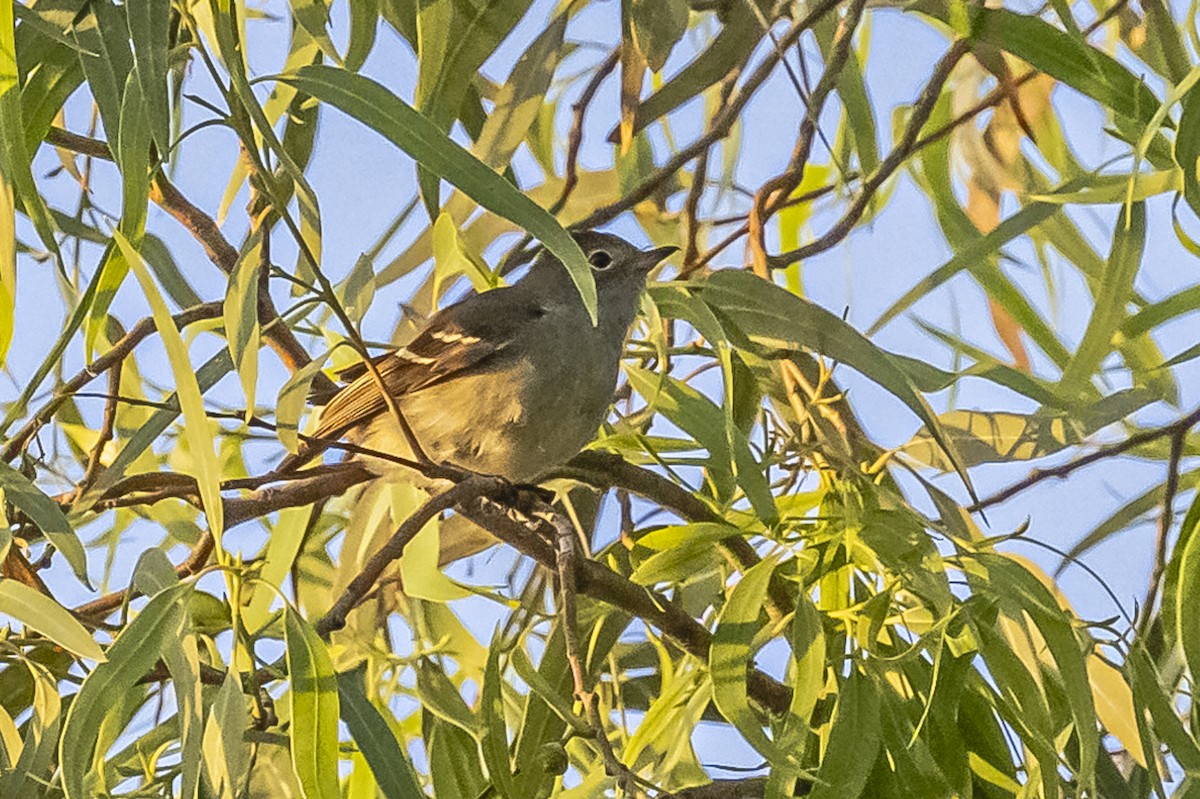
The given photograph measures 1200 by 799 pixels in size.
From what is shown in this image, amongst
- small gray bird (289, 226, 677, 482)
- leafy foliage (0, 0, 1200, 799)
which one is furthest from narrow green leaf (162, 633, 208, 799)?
small gray bird (289, 226, 677, 482)

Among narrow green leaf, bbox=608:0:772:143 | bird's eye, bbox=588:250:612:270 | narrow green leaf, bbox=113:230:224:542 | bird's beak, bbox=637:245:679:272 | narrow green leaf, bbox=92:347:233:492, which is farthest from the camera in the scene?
bird's eye, bbox=588:250:612:270

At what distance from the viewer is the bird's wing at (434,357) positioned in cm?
154

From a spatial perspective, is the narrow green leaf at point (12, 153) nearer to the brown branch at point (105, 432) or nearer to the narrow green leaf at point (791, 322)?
the brown branch at point (105, 432)

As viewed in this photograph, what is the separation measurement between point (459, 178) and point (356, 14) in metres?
0.25

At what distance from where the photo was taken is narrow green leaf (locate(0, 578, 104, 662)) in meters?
0.90

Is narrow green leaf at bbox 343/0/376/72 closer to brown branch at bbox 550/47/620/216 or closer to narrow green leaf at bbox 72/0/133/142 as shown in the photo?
narrow green leaf at bbox 72/0/133/142

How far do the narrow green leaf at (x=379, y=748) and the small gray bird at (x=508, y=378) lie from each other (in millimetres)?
531

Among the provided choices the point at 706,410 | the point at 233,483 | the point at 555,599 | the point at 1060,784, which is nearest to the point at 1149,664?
the point at 1060,784

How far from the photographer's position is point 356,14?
998mm

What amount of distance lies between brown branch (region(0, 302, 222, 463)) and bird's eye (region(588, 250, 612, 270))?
2.08ft

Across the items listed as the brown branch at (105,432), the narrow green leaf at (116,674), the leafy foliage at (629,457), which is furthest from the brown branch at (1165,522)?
the brown branch at (105,432)

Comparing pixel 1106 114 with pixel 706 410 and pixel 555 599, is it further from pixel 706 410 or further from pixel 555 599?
pixel 555 599

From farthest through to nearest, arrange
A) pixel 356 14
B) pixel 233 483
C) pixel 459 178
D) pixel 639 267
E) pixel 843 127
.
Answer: pixel 639 267
pixel 843 127
pixel 233 483
pixel 356 14
pixel 459 178

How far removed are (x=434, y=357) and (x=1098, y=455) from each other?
0.80m
